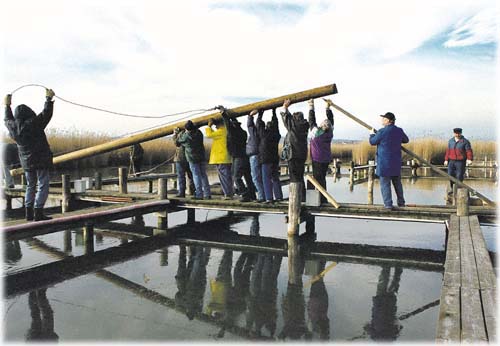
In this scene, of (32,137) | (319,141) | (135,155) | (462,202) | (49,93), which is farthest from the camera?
(135,155)

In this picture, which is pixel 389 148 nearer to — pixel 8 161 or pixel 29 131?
pixel 29 131

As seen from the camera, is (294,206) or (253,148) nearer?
(294,206)

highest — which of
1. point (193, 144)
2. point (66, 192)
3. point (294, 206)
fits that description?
point (193, 144)

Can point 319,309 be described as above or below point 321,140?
below

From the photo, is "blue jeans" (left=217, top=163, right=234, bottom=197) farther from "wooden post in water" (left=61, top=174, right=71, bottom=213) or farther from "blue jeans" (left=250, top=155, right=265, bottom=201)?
"wooden post in water" (left=61, top=174, right=71, bottom=213)

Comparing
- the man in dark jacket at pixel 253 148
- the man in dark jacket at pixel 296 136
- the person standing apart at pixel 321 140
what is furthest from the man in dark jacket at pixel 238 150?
the person standing apart at pixel 321 140

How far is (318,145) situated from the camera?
845cm

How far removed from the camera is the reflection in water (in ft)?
22.6

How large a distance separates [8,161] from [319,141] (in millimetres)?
12756

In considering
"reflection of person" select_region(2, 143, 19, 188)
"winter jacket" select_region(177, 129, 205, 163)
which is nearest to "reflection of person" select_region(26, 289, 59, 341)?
"winter jacket" select_region(177, 129, 205, 163)

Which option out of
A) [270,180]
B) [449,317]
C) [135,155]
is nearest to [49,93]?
[270,180]

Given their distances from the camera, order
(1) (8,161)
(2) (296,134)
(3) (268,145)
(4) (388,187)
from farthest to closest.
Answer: (1) (8,161) < (3) (268,145) < (2) (296,134) < (4) (388,187)

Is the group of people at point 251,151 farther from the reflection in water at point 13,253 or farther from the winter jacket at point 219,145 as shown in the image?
the reflection in water at point 13,253

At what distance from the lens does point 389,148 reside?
7555 mm
